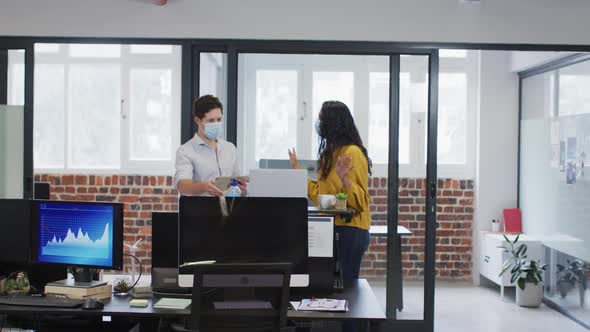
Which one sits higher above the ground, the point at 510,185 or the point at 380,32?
the point at 380,32

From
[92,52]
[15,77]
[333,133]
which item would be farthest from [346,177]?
[92,52]

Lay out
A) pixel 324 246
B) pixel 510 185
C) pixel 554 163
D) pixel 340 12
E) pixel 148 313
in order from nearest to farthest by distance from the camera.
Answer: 1. pixel 148 313
2. pixel 324 246
3. pixel 340 12
4. pixel 554 163
5. pixel 510 185

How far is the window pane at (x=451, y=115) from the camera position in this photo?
7.09m

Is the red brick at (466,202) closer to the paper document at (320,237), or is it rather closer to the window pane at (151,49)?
the window pane at (151,49)

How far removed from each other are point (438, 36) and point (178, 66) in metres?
3.12

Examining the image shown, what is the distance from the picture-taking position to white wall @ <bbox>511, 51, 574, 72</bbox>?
617cm

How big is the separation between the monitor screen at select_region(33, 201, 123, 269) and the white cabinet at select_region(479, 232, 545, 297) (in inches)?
167

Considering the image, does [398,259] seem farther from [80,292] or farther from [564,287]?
[80,292]

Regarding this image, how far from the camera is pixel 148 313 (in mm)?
2898

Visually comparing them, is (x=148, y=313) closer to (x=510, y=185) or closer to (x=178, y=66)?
(x=178, y=66)

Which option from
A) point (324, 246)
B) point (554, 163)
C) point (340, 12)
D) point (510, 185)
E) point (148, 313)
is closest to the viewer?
point (148, 313)

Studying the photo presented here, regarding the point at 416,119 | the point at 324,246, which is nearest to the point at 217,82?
the point at 416,119

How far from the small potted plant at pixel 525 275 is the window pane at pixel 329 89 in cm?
224

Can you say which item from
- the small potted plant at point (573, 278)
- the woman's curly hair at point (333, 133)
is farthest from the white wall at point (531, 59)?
the woman's curly hair at point (333, 133)
